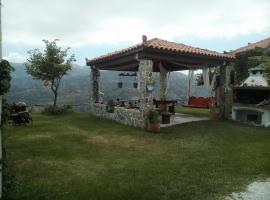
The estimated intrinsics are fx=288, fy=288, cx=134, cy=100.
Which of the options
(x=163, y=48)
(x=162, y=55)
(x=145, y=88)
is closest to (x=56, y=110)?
(x=145, y=88)

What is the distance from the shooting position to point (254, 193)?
5.65 m

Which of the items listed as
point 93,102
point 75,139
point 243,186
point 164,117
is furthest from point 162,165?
point 93,102

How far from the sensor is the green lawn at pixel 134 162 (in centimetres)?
578

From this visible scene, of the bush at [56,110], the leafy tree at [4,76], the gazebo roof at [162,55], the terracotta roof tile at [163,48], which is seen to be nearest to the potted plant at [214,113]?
the gazebo roof at [162,55]

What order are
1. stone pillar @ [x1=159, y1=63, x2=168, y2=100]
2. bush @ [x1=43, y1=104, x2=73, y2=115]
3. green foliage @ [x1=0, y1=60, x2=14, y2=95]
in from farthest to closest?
stone pillar @ [x1=159, y1=63, x2=168, y2=100] → bush @ [x1=43, y1=104, x2=73, y2=115] → green foliage @ [x1=0, y1=60, x2=14, y2=95]

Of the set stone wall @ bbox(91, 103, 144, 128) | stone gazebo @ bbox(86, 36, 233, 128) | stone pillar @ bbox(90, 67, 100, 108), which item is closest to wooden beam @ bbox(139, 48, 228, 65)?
stone gazebo @ bbox(86, 36, 233, 128)

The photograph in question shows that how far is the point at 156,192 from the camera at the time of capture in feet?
18.8

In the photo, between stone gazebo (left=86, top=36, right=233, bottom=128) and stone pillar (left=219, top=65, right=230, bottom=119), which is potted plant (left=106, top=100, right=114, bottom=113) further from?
stone pillar (left=219, top=65, right=230, bottom=119)

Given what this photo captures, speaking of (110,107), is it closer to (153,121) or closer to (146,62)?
(146,62)

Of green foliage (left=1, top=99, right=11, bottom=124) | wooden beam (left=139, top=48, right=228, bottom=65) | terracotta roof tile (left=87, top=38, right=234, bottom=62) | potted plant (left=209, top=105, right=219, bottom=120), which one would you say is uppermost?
terracotta roof tile (left=87, top=38, right=234, bottom=62)

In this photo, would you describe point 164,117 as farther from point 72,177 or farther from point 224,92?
point 72,177

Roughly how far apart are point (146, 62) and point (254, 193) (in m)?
8.48

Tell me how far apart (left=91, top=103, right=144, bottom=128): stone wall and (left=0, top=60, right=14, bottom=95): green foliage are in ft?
29.6

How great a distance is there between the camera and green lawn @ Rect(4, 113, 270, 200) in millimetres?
5777
